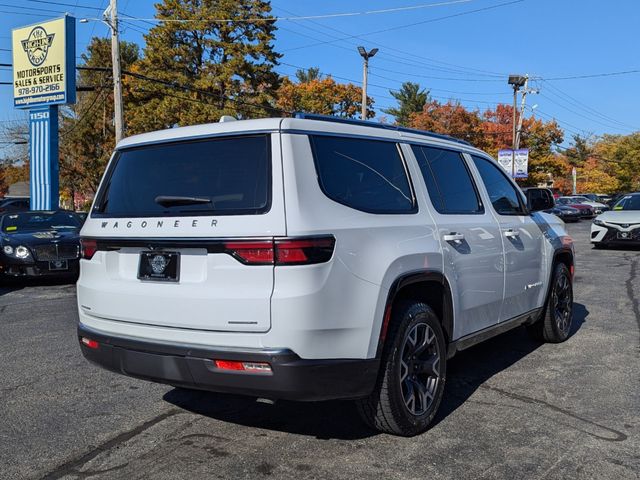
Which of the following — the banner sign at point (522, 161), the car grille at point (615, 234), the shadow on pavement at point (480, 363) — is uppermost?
the banner sign at point (522, 161)

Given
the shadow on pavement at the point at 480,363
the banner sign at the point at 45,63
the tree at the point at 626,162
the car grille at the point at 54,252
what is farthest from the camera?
the tree at the point at 626,162

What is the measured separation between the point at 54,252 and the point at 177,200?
28.9ft

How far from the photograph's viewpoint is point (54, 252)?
36.7ft

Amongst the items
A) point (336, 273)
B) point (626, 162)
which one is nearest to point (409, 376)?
point (336, 273)

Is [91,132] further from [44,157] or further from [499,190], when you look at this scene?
[499,190]

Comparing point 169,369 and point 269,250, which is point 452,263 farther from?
point 169,369

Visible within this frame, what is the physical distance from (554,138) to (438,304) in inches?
2268

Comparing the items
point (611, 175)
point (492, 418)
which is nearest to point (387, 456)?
point (492, 418)

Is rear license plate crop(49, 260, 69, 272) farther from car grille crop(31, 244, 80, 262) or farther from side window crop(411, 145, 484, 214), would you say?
side window crop(411, 145, 484, 214)

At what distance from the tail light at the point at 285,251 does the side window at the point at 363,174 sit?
1.12ft

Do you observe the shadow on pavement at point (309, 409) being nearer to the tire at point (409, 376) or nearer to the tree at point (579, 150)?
the tire at point (409, 376)

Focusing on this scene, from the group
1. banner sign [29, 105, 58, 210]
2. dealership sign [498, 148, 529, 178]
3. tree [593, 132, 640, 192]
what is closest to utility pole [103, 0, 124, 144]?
banner sign [29, 105, 58, 210]

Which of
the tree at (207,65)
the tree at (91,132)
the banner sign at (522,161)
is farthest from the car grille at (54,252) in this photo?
the banner sign at (522,161)

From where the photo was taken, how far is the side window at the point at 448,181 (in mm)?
4207
